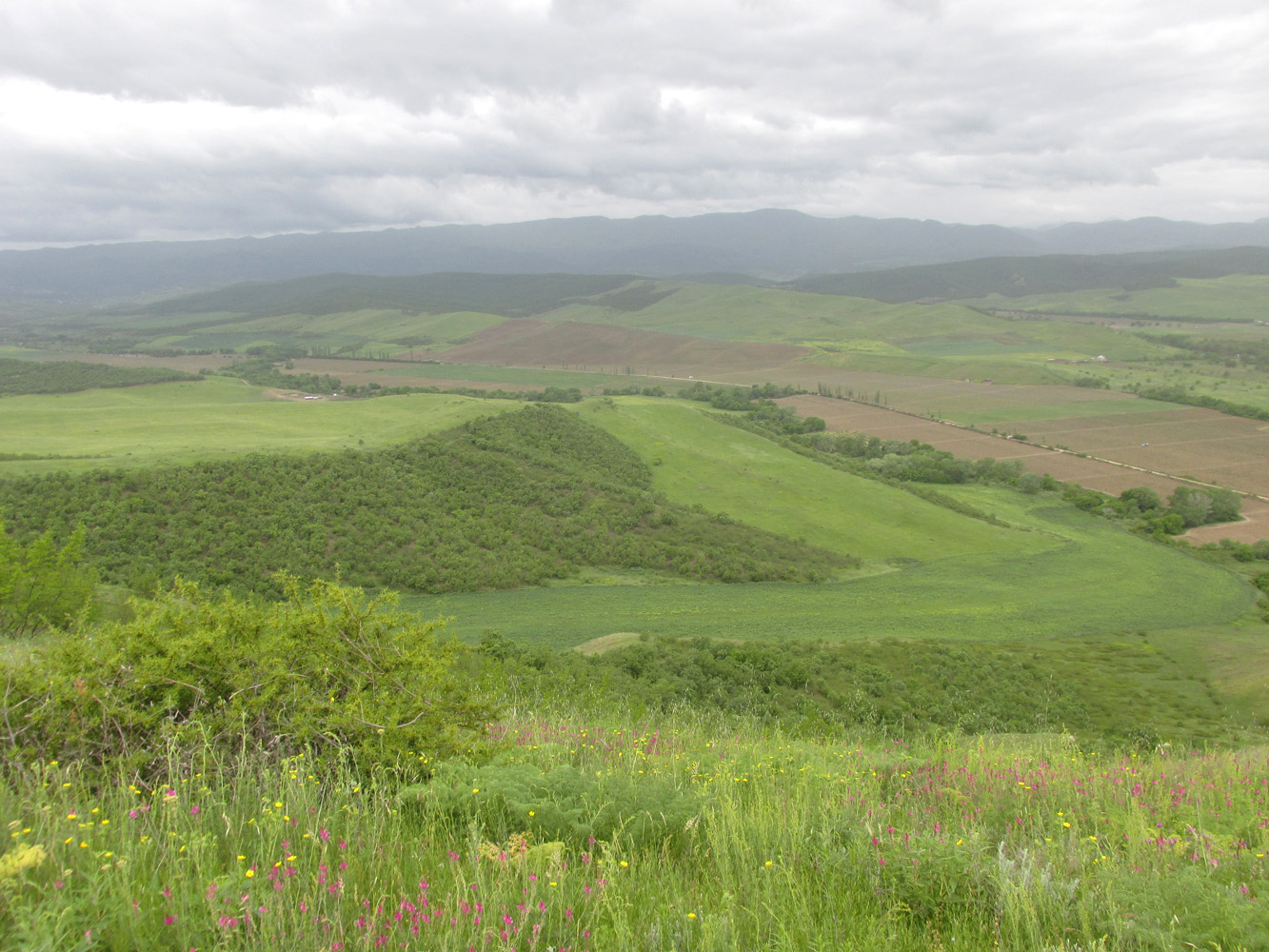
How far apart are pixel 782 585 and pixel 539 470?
72.6ft

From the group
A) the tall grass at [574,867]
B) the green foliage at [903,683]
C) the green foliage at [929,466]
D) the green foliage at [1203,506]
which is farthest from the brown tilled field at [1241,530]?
the tall grass at [574,867]

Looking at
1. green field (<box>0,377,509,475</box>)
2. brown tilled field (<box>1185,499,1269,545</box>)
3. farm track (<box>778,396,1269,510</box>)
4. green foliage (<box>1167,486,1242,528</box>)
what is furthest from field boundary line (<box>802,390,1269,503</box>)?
green field (<box>0,377,509,475</box>)

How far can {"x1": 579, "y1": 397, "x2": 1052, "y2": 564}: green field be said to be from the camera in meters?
56.0

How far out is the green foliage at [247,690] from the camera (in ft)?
18.2

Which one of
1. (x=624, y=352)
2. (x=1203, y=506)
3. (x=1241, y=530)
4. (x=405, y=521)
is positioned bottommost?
(x=1241, y=530)

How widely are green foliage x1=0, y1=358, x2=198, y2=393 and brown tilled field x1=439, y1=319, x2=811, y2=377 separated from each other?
205ft

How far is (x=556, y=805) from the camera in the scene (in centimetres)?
525

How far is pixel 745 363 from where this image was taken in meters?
155

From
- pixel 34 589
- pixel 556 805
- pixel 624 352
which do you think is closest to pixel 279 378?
pixel 624 352

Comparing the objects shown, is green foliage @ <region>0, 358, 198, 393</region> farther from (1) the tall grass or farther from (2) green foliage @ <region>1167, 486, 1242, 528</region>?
(2) green foliage @ <region>1167, 486, 1242, 528</region>

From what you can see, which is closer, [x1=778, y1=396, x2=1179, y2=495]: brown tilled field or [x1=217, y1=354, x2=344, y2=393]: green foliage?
[x1=778, y1=396, x2=1179, y2=495]: brown tilled field

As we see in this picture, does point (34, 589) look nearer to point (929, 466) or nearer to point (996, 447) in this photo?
point (929, 466)

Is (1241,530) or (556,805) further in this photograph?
(1241,530)

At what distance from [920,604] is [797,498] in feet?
63.6
